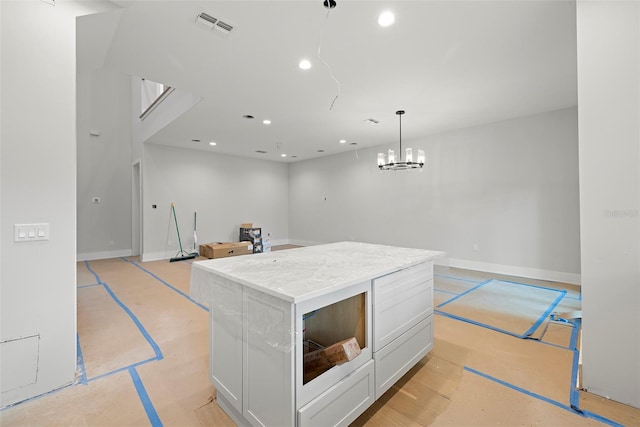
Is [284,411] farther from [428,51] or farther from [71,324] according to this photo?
[428,51]

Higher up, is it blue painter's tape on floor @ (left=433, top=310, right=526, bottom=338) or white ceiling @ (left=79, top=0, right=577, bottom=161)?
white ceiling @ (left=79, top=0, right=577, bottom=161)

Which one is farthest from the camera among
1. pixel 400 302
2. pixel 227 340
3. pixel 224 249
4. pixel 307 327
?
pixel 224 249

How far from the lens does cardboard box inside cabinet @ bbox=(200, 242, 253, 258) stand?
652 centimetres

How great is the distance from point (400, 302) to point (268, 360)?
1000 mm

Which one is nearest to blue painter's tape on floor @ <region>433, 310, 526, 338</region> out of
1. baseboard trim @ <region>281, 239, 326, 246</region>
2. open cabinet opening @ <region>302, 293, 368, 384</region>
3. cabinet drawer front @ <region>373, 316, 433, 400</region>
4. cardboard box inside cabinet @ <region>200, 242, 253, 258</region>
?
cabinet drawer front @ <region>373, 316, 433, 400</region>

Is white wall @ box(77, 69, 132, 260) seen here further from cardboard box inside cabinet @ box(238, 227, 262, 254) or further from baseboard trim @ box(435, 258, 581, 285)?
baseboard trim @ box(435, 258, 581, 285)

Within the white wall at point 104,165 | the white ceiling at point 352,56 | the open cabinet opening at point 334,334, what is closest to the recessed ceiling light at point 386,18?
the white ceiling at point 352,56

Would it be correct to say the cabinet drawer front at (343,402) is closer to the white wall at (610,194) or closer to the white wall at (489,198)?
the white wall at (610,194)

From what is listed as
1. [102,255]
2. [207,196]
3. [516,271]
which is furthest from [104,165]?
[516,271]

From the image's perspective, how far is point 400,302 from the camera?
6.30 ft

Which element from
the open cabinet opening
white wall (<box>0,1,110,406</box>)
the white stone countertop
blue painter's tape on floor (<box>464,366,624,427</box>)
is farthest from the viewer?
white wall (<box>0,1,110,406</box>)

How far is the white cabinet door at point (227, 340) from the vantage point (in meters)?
1.59

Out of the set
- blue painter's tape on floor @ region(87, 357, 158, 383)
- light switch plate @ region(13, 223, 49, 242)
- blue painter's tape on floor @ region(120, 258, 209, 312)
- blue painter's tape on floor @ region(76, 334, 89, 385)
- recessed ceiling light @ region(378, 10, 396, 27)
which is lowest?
blue painter's tape on floor @ region(87, 357, 158, 383)

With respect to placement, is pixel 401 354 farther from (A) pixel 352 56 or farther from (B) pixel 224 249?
(B) pixel 224 249
